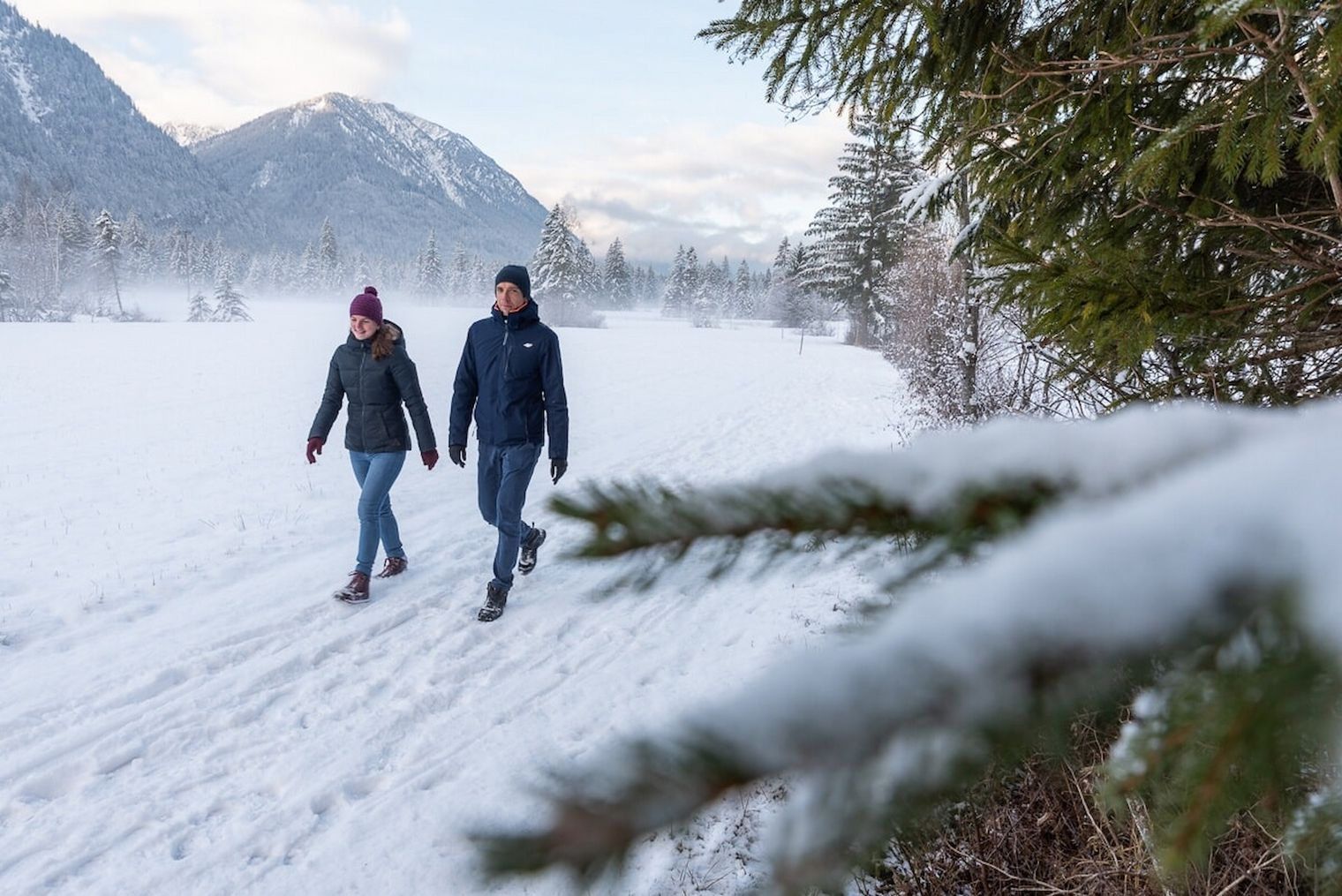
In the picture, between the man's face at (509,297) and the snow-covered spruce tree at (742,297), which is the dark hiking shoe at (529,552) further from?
the snow-covered spruce tree at (742,297)

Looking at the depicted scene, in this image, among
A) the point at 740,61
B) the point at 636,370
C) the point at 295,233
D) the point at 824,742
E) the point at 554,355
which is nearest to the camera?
the point at 824,742

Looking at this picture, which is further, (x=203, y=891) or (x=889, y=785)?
(x=203, y=891)

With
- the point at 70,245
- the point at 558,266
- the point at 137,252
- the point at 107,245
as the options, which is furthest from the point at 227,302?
the point at 137,252

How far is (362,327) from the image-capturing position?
4852mm

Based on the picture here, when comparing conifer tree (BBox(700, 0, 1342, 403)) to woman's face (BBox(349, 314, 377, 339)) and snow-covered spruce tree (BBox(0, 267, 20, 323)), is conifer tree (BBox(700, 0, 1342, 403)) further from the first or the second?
snow-covered spruce tree (BBox(0, 267, 20, 323))

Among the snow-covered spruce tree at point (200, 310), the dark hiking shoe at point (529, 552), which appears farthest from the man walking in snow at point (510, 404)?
the snow-covered spruce tree at point (200, 310)

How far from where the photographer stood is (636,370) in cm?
2309

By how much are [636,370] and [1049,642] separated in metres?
22.9

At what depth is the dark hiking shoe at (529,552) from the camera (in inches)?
219

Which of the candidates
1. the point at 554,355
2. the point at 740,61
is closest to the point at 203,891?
the point at 554,355

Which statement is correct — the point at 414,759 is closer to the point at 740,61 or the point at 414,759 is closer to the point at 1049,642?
the point at 1049,642

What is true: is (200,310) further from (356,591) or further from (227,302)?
(356,591)

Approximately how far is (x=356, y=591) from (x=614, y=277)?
8818 centimetres

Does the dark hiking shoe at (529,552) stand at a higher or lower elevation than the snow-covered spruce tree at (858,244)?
lower
